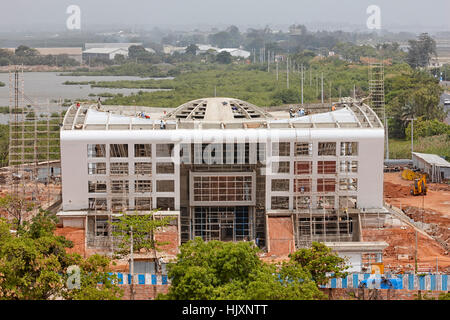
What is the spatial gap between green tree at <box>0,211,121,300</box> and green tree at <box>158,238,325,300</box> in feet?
4.69

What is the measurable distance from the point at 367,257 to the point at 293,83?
51536 millimetres

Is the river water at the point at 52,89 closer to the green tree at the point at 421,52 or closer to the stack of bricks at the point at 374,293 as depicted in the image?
the green tree at the point at 421,52

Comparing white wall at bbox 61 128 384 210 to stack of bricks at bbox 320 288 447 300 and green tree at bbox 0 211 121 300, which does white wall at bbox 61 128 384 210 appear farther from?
green tree at bbox 0 211 121 300

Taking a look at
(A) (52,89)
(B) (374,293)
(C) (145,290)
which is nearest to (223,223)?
(C) (145,290)

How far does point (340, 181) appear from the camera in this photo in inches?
958

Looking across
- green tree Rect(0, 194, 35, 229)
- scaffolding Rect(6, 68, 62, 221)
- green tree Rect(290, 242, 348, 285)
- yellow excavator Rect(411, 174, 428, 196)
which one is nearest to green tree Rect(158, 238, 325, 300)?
green tree Rect(290, 242, 348, 285)

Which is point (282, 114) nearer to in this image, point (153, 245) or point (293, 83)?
point (153, 245)

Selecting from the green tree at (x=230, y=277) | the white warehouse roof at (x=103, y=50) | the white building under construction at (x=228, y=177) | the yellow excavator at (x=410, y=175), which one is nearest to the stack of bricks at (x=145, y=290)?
the green tree at (x=230, y=277)

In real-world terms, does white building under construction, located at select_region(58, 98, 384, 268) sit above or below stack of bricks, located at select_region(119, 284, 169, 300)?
above

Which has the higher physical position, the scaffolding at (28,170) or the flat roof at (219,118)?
the flat roof at (219,118)

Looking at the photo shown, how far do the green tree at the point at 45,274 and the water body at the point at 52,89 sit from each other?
150ft

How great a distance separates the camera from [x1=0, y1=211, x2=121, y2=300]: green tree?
53.2ft

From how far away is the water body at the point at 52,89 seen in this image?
228 ft
